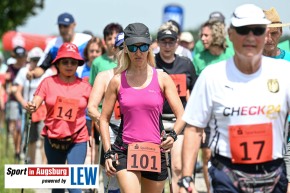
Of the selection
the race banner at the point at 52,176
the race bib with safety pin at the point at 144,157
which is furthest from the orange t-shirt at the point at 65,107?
the race bib with safety pin at the point at 144,157

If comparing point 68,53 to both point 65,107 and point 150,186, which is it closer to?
point 65,107

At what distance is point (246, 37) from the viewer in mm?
6625

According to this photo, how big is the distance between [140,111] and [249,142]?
2242 millimetres

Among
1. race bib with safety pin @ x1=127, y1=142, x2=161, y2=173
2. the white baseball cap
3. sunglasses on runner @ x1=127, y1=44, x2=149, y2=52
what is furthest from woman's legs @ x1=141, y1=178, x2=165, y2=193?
the white baseball cap

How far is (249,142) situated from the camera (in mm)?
6680

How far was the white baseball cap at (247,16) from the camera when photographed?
6641 millimetres

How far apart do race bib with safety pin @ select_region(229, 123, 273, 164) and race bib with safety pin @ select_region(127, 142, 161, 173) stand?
2197mm

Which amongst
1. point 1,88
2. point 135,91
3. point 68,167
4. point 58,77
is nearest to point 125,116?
point 135,91

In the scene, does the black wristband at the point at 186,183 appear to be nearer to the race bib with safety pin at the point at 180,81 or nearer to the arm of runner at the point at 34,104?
the arm of runner at the point at 34,104

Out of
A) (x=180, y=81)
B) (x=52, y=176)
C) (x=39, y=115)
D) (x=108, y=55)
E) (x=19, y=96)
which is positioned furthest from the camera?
(x=19, y=96)

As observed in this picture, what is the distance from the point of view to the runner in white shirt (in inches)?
262

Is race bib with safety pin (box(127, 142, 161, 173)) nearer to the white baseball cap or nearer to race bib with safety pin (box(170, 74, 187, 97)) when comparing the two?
the white baseball cap

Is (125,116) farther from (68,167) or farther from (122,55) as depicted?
(68,167)

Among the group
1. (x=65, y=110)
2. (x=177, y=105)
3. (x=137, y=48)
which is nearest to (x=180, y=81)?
(x=65, y=110)
